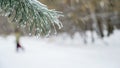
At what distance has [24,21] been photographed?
15.8ft

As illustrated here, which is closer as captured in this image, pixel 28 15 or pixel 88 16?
pixel 28 15

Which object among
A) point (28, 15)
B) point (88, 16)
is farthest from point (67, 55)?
point (28, 15)

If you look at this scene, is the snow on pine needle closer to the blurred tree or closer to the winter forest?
the winter forest

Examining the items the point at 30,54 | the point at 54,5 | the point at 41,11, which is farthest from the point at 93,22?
the point at 41,11

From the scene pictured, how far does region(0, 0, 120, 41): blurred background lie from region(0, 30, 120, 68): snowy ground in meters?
0.82

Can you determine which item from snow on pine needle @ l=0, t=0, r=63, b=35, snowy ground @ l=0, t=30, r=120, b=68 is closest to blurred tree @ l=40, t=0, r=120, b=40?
snowy ground @ l=0, t=30, r=120, b=68

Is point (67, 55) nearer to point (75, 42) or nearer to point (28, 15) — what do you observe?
point (75, 42)

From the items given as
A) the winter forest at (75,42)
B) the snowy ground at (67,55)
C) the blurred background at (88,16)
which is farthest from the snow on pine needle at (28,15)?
the blurred background at (88,16)

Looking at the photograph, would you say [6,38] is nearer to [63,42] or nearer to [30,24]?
[63,42]

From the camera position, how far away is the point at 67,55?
595 inches

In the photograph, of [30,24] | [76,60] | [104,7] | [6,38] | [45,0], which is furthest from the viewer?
[6,38]

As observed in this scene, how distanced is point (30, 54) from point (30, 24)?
1131 centimetres

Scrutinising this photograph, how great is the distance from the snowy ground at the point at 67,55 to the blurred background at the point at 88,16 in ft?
2.70

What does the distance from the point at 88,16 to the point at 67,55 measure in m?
4.27
